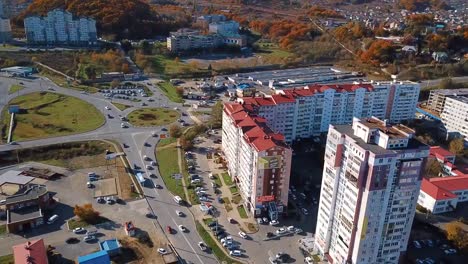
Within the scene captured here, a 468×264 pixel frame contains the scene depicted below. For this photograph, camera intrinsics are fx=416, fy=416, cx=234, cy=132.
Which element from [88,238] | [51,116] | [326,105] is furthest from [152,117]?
[88,238]

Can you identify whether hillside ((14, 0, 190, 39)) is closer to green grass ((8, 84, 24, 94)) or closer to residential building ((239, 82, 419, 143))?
green grass ((8, 84, 24, 94))

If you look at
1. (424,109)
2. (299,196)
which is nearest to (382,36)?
(424,109)

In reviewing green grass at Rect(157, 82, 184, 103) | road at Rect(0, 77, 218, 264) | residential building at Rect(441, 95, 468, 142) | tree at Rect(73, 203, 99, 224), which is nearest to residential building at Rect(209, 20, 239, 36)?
green grass at Rect(157, 82, 184, 103)

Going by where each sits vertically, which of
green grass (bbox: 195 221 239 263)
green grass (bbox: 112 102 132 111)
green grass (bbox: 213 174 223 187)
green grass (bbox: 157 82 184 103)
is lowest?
green grass (bbox: 195 221 239 263)

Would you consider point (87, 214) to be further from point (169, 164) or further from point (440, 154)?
point (440, 154)

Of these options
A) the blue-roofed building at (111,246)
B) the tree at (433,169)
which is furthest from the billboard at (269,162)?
the tree at (433,169)

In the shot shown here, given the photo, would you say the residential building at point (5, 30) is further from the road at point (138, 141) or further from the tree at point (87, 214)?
the tree at point (87, 214)

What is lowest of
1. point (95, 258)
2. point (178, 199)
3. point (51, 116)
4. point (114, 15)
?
point (178, 199)
